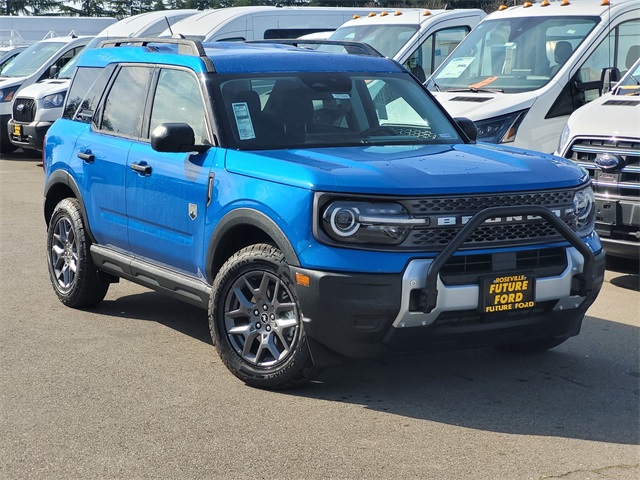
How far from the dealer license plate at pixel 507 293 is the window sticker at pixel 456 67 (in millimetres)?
6983

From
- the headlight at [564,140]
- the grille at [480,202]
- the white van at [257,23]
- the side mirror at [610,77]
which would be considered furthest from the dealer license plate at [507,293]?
the white van at [257,23]

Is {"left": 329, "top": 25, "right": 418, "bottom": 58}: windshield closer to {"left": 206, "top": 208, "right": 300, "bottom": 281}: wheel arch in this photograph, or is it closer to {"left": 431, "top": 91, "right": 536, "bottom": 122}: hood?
{"left": 431, "top": 91, "right": 536, "bottom": 122}: hood

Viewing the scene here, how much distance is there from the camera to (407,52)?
14672mm

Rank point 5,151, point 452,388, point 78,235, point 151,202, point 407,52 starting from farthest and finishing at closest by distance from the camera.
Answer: point 5,151 < point 407,52 < point 78,235 < point 151,202 < point 452,388

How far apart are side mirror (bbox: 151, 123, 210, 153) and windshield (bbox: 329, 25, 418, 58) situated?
9002mm

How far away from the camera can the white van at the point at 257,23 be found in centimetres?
1875

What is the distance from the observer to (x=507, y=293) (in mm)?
5320

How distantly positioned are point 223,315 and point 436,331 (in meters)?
1.24

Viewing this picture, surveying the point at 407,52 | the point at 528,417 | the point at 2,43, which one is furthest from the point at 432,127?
the point at 2,43

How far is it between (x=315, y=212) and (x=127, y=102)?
2435mm

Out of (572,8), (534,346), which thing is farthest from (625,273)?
(572,8)

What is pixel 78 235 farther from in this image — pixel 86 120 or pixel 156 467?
pixel 156 467

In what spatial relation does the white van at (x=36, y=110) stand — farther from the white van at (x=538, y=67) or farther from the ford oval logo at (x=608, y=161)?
the ford oval logo at (x=608, y=161)

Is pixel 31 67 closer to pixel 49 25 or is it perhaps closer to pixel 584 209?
pixel 49 25
